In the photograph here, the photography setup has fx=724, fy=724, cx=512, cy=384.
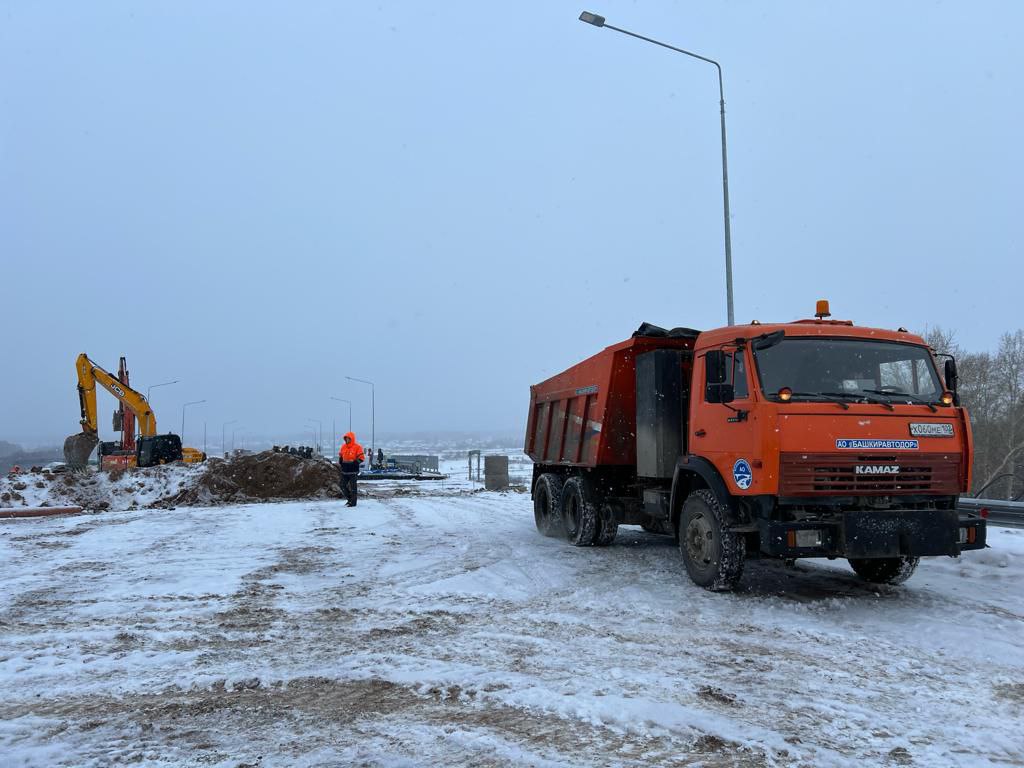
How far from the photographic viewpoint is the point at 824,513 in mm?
6527

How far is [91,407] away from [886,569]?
25898 millimetres

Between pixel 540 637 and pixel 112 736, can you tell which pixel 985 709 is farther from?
pixel 112 736

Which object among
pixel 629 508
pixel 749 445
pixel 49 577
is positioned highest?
pixel 749 445

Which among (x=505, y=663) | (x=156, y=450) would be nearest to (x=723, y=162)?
(x=505, y=663)

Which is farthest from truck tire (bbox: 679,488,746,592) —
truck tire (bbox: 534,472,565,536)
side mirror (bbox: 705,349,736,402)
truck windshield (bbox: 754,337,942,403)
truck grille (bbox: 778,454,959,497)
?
truck tire (bbox: 534,472,565,536)

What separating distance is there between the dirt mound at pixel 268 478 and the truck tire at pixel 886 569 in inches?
669

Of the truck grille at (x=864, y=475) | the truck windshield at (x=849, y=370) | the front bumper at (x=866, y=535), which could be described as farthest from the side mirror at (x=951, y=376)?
the front bumper at (x=866, y=535)

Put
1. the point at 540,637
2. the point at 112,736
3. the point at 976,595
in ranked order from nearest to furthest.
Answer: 1. the point at 112,736
2. the point at 540,637
3. the point at 976,595

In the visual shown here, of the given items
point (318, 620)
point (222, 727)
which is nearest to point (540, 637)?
point (318, 620)

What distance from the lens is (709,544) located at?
23.9 ft

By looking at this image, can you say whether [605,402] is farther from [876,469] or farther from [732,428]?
[876,469]

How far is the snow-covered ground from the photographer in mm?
3736

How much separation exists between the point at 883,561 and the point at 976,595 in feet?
2.82

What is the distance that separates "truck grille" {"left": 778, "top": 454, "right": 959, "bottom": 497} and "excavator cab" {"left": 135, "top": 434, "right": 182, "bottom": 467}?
24.1 meters
